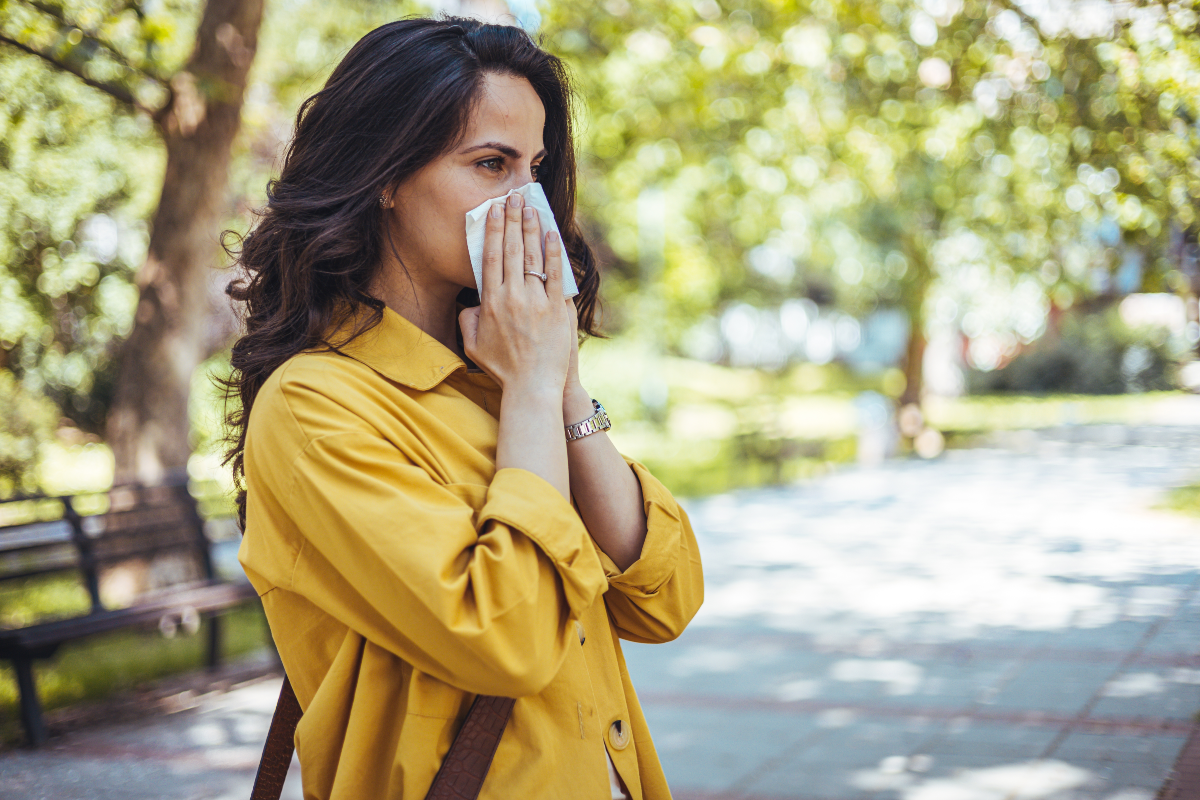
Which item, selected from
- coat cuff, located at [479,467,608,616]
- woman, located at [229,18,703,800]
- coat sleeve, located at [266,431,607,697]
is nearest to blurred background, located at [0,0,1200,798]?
woman, located at [229,18,703,800]

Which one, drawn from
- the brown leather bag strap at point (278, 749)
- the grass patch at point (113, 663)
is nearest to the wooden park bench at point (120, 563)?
the grass patch at point (113, 663)

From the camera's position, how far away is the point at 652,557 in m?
1.74

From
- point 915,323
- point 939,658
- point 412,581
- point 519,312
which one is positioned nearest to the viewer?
point 412,581

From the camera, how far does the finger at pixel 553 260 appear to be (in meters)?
1.66

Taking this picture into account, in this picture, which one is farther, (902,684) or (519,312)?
(902,684)

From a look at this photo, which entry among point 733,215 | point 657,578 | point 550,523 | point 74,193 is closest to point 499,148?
point 550,523

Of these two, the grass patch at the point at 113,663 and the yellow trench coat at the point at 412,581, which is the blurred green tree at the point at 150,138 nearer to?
the grass patch at the point at 113,663

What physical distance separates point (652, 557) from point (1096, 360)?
27852mm

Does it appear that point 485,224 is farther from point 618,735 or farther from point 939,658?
point 939,658

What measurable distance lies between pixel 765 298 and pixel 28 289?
21082 mm

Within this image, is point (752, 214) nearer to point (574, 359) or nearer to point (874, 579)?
point (874, 579)

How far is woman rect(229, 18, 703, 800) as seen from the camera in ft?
4.64

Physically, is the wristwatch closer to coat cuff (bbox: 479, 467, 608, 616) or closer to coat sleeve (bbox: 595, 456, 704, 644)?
coat sleeve (bbox: 595, 456, 704, 644)

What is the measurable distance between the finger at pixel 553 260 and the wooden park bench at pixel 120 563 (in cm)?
407
